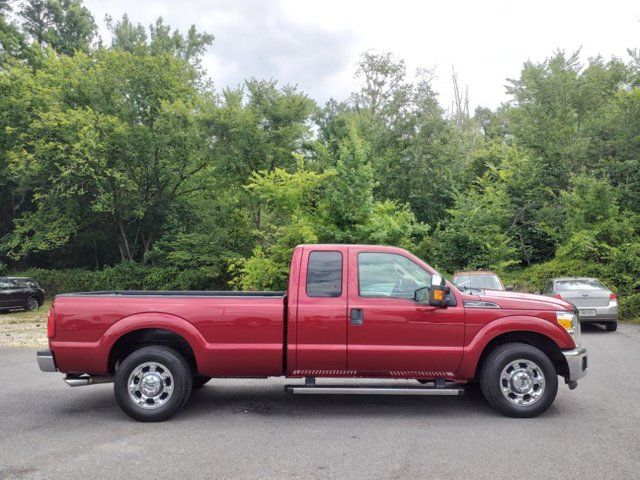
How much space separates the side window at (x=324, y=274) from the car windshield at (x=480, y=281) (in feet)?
33.3

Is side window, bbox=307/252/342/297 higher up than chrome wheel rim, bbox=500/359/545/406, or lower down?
higher up

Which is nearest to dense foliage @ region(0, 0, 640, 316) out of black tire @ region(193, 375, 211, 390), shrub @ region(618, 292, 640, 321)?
shrub @ region(618, 292, 640, 321)

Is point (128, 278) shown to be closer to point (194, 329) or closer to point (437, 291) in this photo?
point (194, 329)

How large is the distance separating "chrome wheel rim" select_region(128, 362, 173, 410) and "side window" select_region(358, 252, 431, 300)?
244cm

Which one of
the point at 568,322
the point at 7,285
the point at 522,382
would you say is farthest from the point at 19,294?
the point at 568,322

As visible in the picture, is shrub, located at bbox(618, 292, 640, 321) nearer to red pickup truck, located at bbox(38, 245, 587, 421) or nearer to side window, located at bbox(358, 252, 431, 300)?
red pickup truck, located at bbox(38, 245, 587, 421)

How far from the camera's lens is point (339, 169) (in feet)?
70.5

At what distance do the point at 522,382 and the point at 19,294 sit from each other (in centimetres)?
2295

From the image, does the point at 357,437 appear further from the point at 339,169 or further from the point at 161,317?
the point at 339,169

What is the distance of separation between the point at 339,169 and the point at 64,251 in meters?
22.0

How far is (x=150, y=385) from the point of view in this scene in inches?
248

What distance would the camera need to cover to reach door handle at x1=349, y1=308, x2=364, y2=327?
6254 millimetres

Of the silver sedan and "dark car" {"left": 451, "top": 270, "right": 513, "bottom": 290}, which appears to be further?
"dark car" {"left": 451, "top": 270, "right": 513, "bottom": 290}

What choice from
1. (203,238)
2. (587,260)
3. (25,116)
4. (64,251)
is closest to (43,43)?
(25,116)
